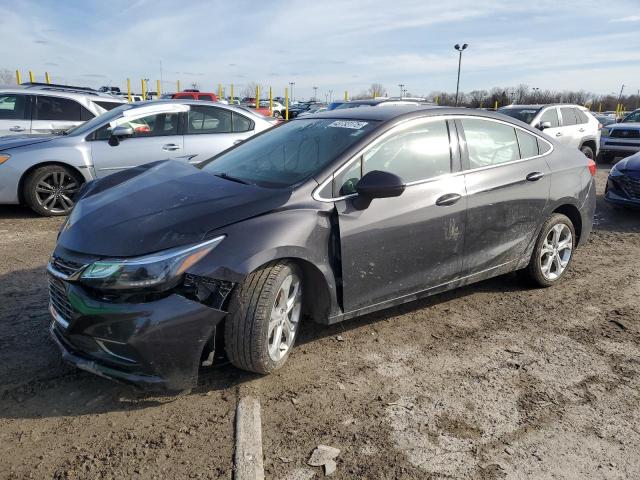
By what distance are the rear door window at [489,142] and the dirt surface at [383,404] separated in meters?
1.25

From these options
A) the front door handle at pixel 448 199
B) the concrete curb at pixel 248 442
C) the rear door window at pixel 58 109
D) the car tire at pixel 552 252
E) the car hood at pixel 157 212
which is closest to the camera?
the concrete curb at pixel 248 442

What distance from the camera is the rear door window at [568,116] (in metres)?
12.0

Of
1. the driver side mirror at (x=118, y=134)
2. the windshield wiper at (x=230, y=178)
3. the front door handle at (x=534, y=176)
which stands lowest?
the front door handle at (x=534, y=176)

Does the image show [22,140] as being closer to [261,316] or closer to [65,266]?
[65,266]

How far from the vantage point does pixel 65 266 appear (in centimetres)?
275

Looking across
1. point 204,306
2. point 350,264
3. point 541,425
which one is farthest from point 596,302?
point 204,306

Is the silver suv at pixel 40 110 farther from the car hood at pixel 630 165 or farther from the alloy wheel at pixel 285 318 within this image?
the car hood at pixel 630 165

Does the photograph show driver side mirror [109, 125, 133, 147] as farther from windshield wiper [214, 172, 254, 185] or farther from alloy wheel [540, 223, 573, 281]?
alloy wheel [540, 223, 573, 281]

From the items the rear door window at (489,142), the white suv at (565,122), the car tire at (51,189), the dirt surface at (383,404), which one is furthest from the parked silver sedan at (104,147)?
the white suv at (565,122)

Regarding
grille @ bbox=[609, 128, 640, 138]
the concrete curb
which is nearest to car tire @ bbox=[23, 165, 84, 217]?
the concrete curb

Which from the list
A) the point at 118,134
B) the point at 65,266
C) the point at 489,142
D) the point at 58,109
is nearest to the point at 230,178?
the point at 65,266

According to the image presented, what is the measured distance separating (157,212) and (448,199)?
1993 millimetres

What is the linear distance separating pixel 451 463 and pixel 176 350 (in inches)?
57.7

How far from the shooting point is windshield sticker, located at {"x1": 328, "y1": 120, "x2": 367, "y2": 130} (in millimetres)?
3605
